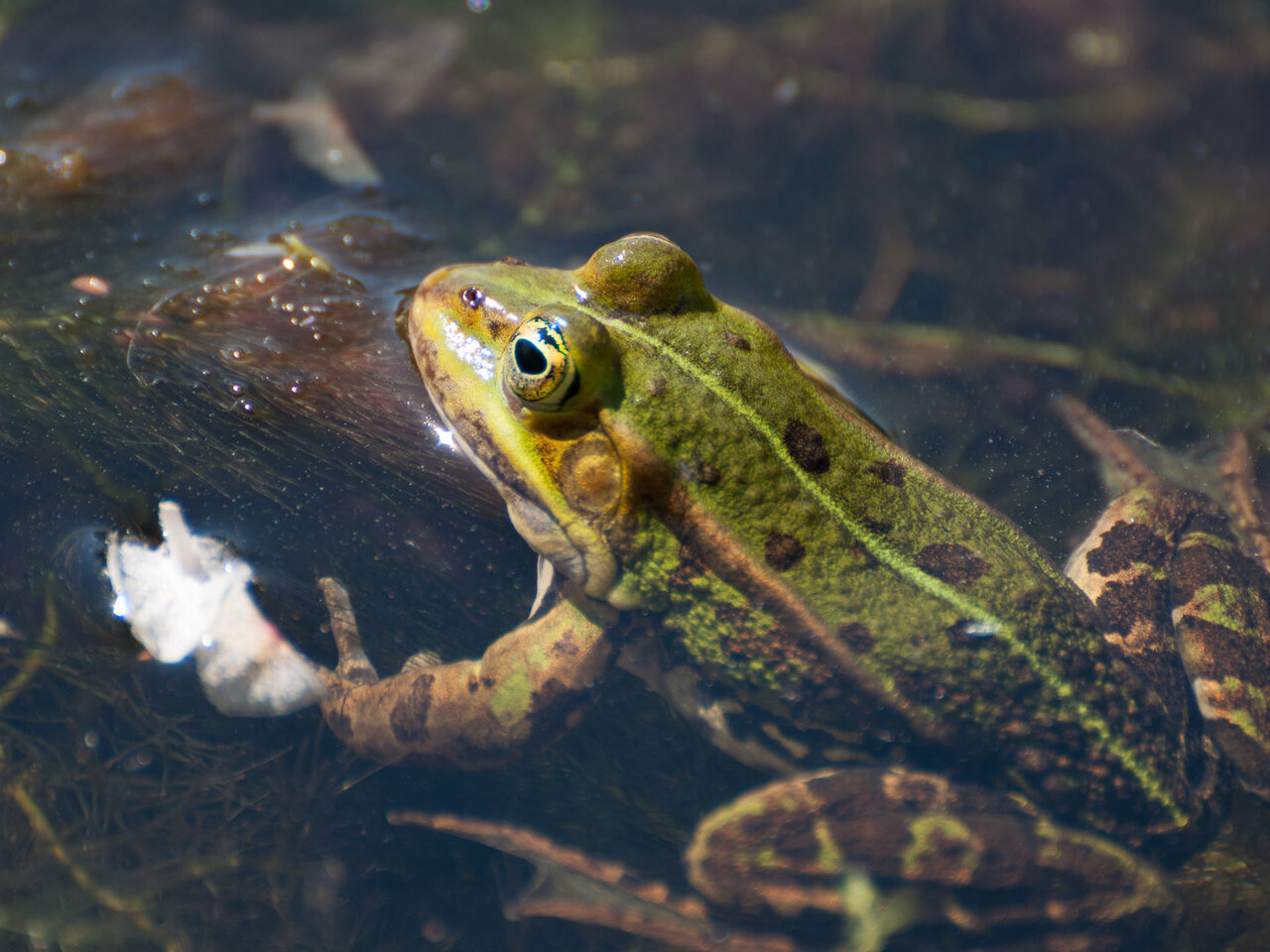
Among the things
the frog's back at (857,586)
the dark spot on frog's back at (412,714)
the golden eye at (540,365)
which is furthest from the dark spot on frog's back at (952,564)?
the dark spot on frog's back at (412,714)

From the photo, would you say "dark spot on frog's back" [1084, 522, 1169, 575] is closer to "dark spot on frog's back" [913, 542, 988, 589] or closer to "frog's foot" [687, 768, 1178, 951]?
"dark spot on frog's back" [913, 542, 988, 589]

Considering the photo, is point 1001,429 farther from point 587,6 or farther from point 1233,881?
point 587,6

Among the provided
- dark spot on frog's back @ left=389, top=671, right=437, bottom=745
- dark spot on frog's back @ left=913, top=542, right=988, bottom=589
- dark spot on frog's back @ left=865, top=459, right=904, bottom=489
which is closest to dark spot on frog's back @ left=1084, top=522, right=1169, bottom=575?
dark spot on frog's back @ left=913, top=542, right=988, bottom=589

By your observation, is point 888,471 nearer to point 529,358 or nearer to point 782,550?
point 782,550

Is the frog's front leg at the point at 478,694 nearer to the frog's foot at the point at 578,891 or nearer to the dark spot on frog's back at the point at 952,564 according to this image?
the frog's foot at the point at 578,891

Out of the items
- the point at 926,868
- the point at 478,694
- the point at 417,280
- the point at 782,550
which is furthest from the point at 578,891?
the point at 417,280

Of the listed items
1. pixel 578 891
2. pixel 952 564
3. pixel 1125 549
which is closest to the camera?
pixel 952 564

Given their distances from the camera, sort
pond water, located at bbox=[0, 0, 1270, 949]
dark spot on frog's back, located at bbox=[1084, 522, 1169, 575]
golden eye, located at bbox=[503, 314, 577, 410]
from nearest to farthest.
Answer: golden eye, located at bbox=[503, 314, 577, 410] → pond water, located at bbox=[0, 0, 1270, 949] → dark spot on frog's back, located at bbox=[1084, 522, 1169, 575]
